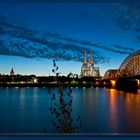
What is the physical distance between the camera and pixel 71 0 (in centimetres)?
263

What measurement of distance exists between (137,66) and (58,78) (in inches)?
1722

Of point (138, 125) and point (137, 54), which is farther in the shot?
point (137, 54)

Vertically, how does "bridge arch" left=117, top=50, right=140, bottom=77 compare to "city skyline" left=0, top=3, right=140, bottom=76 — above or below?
above

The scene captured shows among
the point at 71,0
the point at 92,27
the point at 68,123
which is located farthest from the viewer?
the point at 92,27

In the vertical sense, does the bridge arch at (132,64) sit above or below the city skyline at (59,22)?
above

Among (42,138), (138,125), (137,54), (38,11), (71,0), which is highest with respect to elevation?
(137,54)

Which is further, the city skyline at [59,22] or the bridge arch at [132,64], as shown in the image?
the bridge arch at [132,64]

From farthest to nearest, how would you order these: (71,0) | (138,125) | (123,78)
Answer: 1. (123,78)
2. (138,125)
3. (71,0)

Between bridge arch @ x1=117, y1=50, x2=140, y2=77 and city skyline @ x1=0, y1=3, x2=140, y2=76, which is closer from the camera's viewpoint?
city skyline @ x1=0, y1=3, x2=140, y2=76

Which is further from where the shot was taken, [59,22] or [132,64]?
[132,64]

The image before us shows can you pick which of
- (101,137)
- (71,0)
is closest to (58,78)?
(71,0)

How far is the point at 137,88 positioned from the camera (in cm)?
4347

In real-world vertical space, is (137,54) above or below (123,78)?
above

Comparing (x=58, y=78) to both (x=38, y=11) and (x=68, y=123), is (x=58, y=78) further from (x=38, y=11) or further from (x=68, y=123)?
(x=38, y=11)
